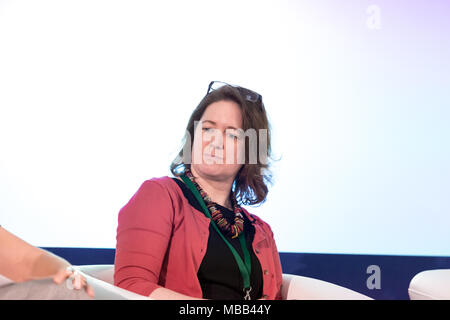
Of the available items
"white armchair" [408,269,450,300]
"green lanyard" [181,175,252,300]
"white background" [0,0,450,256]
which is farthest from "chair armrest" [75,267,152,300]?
"white background" [0,0,450,256]

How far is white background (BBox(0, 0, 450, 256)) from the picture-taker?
2227 mm

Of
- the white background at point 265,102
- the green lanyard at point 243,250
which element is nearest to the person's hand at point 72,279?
the green lanyard at point 243,250

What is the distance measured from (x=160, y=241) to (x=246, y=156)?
21.6 inches

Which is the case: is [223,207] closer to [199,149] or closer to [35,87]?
[199,149]

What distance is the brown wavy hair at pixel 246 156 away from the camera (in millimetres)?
1597

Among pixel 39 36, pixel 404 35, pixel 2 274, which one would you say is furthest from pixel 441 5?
pixel 2 274

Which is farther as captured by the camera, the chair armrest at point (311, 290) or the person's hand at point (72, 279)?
the chair armrest at point (311, 290)

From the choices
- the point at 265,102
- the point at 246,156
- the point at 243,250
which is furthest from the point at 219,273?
the point at 265,102

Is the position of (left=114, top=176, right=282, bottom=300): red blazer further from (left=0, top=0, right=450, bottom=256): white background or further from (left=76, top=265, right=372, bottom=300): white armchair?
(left=0, top=0, right=450, bottom=256): white background

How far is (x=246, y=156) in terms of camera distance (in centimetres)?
166

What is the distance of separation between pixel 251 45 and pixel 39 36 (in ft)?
3.76

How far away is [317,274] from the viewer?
2.29 m

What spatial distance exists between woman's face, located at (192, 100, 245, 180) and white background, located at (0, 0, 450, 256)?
0.63 m

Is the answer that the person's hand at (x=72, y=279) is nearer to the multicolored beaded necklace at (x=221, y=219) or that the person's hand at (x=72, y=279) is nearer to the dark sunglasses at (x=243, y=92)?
the multicolored beaded necklace at (x=221, y=219)
